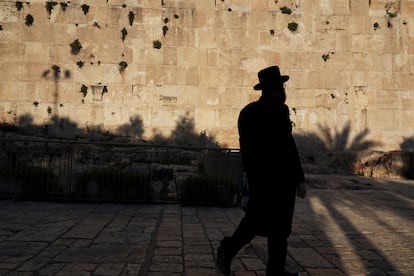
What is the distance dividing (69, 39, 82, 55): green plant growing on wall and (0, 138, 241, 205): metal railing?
8362 millimetres

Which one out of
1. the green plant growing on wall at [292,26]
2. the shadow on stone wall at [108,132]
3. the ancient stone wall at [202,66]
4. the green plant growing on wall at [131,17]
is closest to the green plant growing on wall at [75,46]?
the ancient stone wall at [202,66]

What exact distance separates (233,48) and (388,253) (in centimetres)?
1332

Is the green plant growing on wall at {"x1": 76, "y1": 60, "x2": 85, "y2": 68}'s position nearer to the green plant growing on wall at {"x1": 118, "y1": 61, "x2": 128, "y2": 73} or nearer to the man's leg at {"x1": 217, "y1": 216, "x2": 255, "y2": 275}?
the green plant growing on wall at {"x1": 118, "y1": 61, "x2": 128, "y2": 73}

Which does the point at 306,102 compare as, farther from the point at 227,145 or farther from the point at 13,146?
the point at 13,146

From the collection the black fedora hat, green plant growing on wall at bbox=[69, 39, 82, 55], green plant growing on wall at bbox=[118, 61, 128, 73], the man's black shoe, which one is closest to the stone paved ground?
the man's black shoe

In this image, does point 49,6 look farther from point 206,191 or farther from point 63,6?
point 206,191

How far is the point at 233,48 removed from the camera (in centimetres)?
1684

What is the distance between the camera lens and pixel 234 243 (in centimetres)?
352

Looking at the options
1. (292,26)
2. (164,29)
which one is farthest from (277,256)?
(292,26)

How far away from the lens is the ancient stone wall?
16094 millimetres

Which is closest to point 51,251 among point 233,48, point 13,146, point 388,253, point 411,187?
point 388,253

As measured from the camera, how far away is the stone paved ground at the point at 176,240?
4.00m

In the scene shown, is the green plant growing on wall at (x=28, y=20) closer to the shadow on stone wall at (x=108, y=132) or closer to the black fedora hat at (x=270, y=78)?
the shadow on stone wall at (x=108, y=132)

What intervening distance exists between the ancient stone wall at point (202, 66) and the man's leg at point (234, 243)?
12874mm
